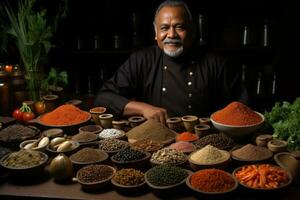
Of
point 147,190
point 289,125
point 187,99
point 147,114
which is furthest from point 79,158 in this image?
point 187,99

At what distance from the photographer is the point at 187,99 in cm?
335

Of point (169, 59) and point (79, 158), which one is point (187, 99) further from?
point (79, 158)

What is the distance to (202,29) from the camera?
4176 millimetres

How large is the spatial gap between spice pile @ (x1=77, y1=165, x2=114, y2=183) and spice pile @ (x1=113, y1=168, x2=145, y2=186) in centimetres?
5

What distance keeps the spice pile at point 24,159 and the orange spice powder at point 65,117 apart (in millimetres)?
511

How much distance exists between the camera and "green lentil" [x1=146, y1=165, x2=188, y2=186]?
1781 millimetres

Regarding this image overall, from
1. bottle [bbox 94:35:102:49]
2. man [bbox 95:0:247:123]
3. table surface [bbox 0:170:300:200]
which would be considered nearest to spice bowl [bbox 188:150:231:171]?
table surface [bbox 0:170:300:200]

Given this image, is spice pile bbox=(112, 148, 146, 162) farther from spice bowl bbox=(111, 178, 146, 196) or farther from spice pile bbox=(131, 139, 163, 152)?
spice bowl bbox=(111, 178, 146, 196)

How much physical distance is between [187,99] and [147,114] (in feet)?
2.11

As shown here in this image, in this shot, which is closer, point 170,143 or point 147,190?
point 147,190

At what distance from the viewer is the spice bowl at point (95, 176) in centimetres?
182

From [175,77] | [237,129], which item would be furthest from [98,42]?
[237,129]

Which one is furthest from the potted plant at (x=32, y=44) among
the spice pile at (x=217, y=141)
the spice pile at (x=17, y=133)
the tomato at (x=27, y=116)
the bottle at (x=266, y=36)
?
the bottle at (x=266, y=36)

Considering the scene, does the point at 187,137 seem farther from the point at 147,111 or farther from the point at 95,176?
the point at 95,176
